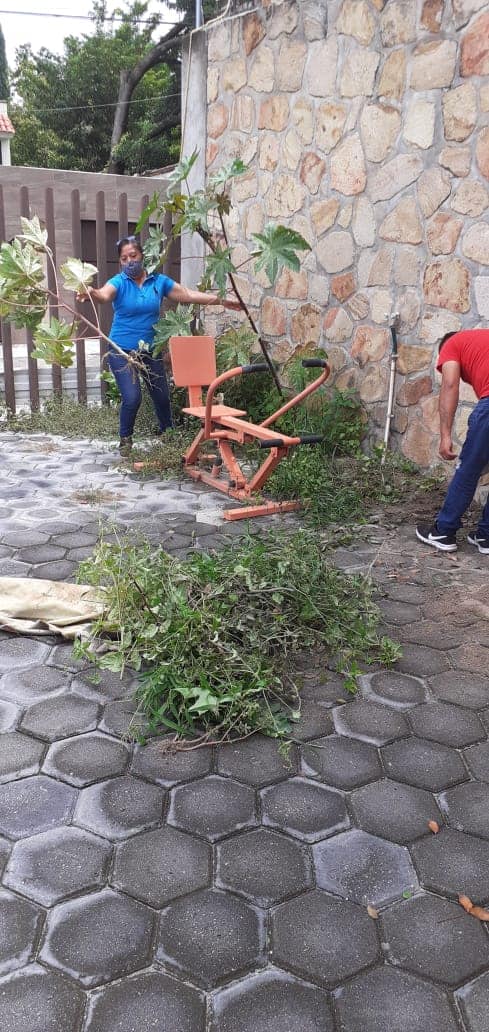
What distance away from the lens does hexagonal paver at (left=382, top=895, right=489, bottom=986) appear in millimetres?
1916

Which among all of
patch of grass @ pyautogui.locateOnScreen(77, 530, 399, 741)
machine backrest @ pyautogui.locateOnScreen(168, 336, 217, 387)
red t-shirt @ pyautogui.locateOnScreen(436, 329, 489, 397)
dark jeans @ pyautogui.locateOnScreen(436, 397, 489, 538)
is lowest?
patch of grass @ pyautogui.locateOnScreen(77, 530, 399, 741)

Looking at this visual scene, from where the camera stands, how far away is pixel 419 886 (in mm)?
2168

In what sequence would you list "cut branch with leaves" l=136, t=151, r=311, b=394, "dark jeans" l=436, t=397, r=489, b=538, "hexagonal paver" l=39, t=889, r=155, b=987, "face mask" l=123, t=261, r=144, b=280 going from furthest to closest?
"face mask" l=123, t=261, r=144, b=280 < "cut branch with leaves" l=136, t=151, r=311, b=394 < "dark jeans" l=436, t=397, r=489, b=538 < "hexagonal paver" l=39, t=889, r=155, b=987

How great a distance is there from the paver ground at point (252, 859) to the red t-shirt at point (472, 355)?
168cm

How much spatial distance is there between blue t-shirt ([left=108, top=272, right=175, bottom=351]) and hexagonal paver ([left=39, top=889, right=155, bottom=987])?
5327 mm

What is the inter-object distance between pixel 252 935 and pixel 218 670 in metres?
1.10

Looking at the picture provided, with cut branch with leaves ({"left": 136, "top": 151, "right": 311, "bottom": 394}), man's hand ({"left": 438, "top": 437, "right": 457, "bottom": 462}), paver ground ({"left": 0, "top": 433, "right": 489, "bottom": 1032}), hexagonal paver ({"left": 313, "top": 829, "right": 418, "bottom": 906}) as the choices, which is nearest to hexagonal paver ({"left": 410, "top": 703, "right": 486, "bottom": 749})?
paver ground ({"left": 0, "top": 433, "right": 489, "bottom": 1032})

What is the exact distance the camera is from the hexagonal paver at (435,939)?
1.92 meters

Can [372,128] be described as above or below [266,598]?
above

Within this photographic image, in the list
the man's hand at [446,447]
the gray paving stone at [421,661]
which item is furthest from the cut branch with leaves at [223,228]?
the gray paving stone at [421,661]

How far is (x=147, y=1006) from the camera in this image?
179 centimetres

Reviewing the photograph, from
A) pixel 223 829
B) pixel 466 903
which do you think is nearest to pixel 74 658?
pixel 223 829

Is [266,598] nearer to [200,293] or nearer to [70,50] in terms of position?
[200,293]

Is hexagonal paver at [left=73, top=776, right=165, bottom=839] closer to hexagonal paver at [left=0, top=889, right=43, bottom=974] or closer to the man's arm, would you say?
hexagonal paver at [left=0, top=889, right=43, bottom=974]
